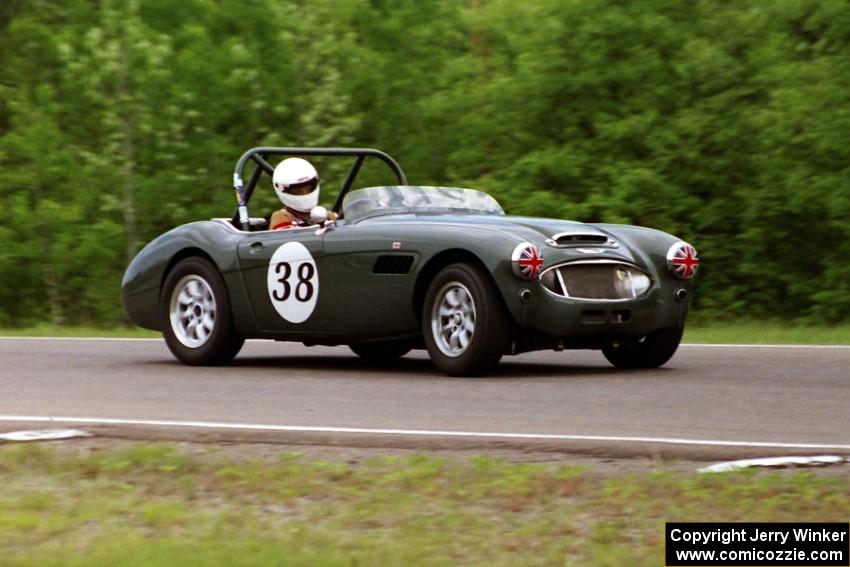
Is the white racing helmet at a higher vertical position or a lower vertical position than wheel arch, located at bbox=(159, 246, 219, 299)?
higher

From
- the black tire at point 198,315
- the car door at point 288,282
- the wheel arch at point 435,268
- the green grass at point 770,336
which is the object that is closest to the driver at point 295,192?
the car door at point 288,282

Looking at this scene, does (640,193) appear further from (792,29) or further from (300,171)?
(300,171)

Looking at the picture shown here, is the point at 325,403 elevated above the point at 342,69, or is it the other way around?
the point at 342,69

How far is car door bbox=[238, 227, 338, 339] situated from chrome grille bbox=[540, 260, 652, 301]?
1.76 meters

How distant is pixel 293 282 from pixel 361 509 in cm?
580

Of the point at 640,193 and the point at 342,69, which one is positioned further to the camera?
the point at 342,69

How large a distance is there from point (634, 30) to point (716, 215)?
2.79 m

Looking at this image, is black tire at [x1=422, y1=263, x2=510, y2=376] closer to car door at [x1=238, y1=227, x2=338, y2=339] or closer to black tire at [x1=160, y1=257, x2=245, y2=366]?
car door at [x1=238, y1=227, x2=338, y2=339]

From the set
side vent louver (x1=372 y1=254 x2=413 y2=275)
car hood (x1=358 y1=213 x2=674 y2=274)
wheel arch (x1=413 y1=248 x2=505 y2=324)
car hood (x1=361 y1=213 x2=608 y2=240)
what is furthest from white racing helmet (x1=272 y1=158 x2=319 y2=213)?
wheel arch (x1=413 y1=248 x2=505 y2=324)

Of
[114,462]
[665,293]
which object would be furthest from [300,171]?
[114,462]

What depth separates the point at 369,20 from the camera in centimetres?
2756

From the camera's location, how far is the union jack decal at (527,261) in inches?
403

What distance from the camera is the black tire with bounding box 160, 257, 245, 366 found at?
1209 cm

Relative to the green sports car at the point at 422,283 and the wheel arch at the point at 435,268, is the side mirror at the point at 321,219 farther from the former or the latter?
the wheel arch at the point at 435,268
